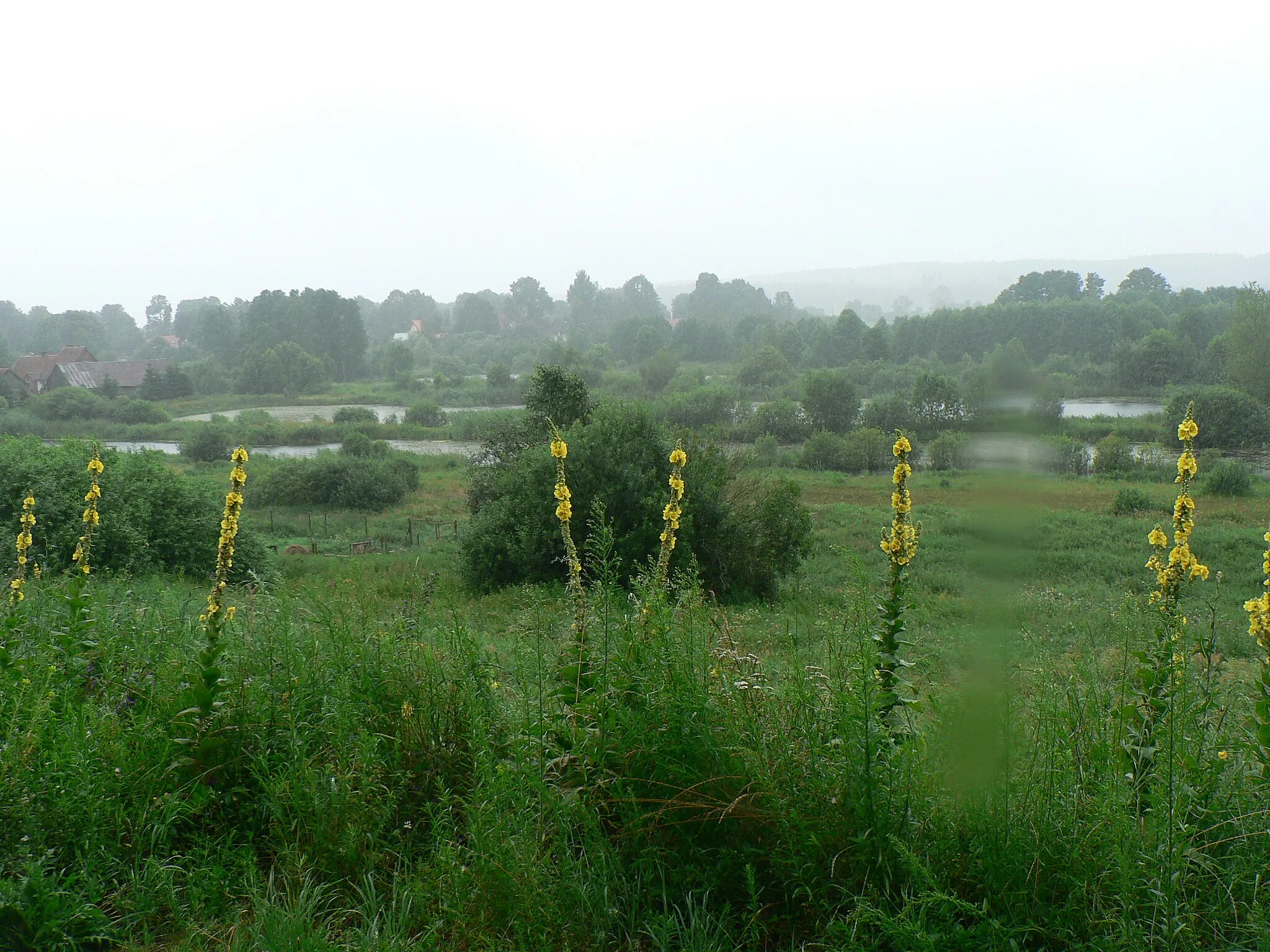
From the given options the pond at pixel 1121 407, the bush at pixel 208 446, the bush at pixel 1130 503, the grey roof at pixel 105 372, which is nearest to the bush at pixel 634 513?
the bush at pixel 1130 503

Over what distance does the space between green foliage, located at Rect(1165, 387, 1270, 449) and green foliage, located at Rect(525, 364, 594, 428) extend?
125ft

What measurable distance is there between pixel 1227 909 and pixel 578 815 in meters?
1.71

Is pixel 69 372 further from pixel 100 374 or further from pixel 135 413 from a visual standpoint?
pixel 135 413

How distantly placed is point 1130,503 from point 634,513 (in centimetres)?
2516

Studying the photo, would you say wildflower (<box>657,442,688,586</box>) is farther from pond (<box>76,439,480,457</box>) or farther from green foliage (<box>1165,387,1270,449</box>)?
pond (<box>76,439,480,457</box>)

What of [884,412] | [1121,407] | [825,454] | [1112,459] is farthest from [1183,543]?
[1121,407]

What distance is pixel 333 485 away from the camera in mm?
45188

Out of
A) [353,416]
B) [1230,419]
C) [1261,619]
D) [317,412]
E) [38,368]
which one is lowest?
[1230,419]

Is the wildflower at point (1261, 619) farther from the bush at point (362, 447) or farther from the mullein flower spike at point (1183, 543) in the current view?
the bush at point (362, 447)

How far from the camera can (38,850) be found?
2.62m

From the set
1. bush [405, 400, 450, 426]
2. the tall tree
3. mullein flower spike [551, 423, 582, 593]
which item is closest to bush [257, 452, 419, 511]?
bush [405, 400, 450, 426]

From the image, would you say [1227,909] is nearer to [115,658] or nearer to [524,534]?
[115,658]

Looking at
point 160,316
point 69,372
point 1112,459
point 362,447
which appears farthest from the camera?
point 160,316

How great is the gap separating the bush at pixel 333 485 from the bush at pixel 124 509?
2070 centimetres
